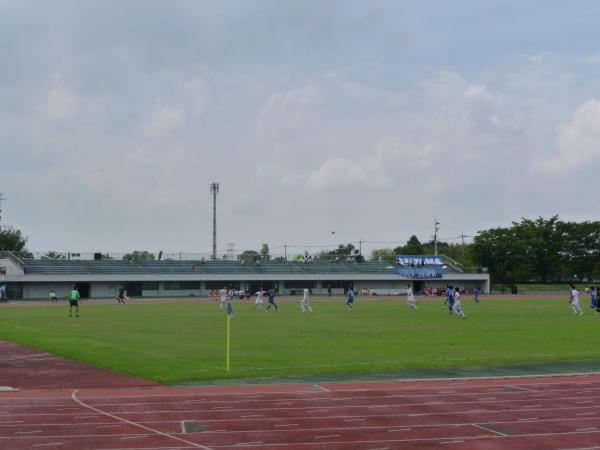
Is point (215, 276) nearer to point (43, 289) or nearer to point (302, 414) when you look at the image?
point (43, 289)

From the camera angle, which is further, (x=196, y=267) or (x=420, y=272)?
(x=420, y=272)

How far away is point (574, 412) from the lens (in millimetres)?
16656

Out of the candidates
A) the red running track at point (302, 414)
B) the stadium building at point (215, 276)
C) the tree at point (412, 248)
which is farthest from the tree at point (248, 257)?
the red running track at point (302, 414)

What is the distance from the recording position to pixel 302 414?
52.8 feet

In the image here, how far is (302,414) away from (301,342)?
14.4 m

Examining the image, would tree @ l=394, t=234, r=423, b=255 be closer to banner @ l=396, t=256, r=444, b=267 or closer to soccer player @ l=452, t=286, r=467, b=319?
banner @ l=396, t=256, r=444, b=267

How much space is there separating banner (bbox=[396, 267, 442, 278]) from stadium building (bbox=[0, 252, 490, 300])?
0.48 ft

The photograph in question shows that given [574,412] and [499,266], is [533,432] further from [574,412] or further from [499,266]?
[499,266]

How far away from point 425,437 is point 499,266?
114561 millimetres

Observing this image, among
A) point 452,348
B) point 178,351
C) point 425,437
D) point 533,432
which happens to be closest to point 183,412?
point 425,437

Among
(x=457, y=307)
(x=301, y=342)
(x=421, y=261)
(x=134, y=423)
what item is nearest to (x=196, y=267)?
(x=421, y=261)

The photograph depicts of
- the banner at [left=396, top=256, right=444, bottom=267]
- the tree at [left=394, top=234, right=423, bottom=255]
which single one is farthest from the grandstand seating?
the tree at [left=394, top=234, right=423, bottom=255]

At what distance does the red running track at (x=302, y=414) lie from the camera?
13836 millimetres

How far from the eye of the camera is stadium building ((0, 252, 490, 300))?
89.0 m
